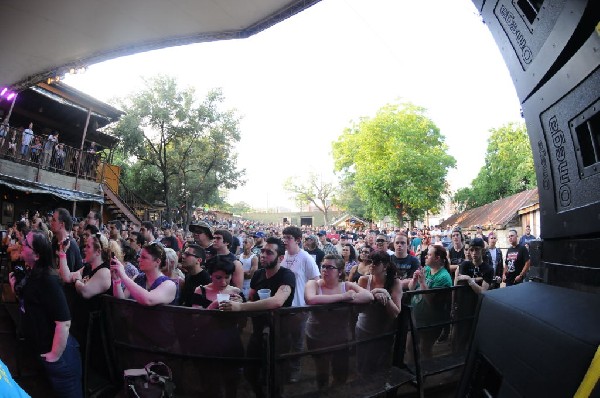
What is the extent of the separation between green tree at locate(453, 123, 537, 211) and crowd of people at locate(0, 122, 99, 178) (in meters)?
33.8

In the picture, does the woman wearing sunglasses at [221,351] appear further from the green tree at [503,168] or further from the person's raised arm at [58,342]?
the green tree at [503,168]

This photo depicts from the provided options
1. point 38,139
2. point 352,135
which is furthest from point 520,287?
point 352,135

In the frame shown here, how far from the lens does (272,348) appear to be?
3.12m

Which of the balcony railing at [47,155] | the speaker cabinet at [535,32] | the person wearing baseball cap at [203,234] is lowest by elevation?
the person wearing baseball cap at [203,234]

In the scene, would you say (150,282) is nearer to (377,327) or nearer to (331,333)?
(331,333)

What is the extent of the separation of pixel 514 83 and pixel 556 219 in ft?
2.39

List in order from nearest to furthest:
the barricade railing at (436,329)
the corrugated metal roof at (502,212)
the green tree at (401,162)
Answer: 1. the barricade railing at (436,329)
2. the corrugated metal roof at (502,212)
3. the green tree at (401,162)

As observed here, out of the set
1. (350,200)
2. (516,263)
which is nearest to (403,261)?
(516,263)

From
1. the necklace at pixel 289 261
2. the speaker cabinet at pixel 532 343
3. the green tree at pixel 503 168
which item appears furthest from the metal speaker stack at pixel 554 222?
the green tree at pixel 503 168

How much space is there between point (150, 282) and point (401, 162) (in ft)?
103

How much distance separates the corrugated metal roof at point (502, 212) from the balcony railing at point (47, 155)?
2217 cm

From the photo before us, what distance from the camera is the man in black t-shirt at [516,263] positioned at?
6906 mm

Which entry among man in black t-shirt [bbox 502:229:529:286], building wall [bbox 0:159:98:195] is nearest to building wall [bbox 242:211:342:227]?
building wall [bbox 0:159:98:195]

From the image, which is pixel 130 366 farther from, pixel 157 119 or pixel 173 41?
pixel 157 119
